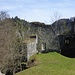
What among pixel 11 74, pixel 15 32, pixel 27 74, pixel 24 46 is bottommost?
pixel 11 74

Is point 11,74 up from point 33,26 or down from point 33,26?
down

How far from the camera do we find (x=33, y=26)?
27188 millimetres

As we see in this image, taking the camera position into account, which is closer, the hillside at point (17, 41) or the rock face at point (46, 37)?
the hillside at point (17, 41)

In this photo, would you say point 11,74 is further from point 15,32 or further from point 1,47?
point 15,32

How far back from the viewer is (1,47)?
22.3 metres

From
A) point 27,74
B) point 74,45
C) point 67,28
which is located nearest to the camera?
point 27,74

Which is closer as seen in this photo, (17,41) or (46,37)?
(17,41)

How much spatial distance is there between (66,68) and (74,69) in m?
0.66

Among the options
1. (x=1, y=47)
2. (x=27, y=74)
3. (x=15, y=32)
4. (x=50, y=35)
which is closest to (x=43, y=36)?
(x=50, y=35)

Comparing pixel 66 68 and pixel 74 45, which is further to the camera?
pixel 74 45

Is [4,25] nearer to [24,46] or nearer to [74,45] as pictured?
[24,46]

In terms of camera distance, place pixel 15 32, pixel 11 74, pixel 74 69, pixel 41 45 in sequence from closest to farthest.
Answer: pixel 74 69
pixel 11 74
pixel 15 32
pixel 41 45

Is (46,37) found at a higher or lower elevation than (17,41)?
higher

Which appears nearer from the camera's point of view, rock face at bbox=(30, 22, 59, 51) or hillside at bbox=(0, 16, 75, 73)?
hillside at bbox=(0, 16, 75, 73)
